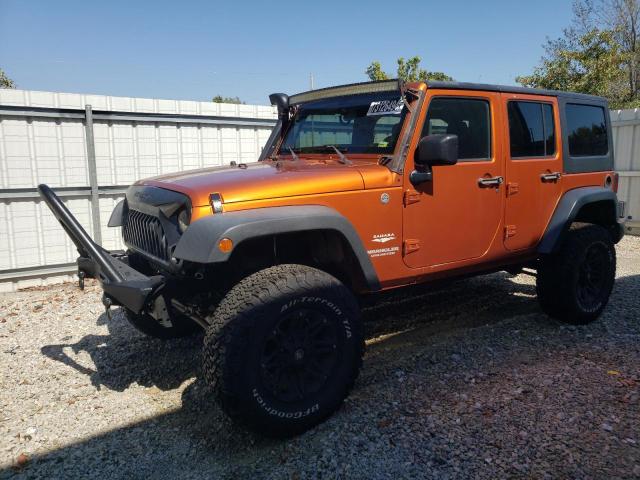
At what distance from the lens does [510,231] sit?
3914 mm

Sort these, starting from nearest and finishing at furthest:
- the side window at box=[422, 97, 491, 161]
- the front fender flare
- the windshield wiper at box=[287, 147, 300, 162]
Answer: the front fender flare < the side window at box=[422, 97, 491, 161] < the windshield wiper at box=[287, 147, 300, 162]

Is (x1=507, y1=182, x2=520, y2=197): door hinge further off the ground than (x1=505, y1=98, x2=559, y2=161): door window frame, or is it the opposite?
(x1=505, y1=98, x2=559, y2=161): door window frame

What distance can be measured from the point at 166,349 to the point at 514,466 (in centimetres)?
284

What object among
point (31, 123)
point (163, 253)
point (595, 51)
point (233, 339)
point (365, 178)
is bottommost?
point (233, 339)

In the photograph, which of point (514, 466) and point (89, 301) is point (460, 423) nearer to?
point (514, 466)

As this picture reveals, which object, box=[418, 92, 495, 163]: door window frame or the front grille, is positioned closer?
the front grille

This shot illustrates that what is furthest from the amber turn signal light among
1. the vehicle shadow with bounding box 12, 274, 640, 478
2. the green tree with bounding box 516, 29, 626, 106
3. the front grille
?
the green tree with bounding box 516, 29, 626, 106

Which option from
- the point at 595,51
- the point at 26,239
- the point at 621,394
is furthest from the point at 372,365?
the point at 595,51

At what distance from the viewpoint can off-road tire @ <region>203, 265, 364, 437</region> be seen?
257 centimetres

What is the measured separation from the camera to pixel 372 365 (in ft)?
12.3

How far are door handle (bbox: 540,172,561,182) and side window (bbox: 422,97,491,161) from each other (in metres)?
0.66

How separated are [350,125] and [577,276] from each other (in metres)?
2.39

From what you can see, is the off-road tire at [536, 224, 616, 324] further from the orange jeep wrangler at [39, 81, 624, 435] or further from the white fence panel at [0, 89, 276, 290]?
the white fence panel at [0, 89, 276, 290]

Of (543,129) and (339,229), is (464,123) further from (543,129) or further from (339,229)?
(339,229)
